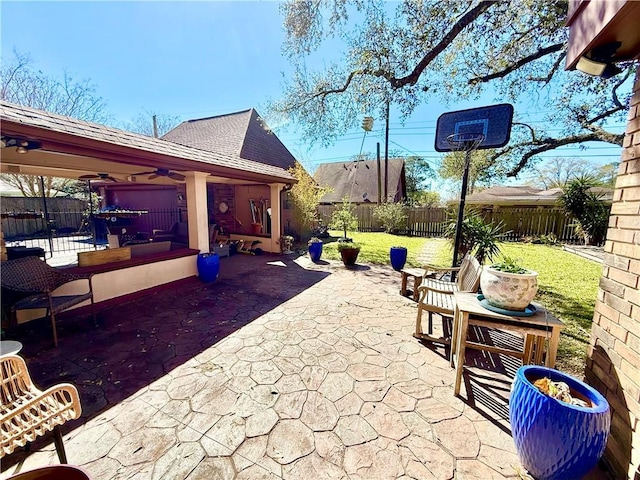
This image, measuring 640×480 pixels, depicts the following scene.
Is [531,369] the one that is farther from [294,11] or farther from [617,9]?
[294,11]

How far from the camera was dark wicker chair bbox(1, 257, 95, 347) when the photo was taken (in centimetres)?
308

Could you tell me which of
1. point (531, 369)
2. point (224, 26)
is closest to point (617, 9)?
point (531, 369)

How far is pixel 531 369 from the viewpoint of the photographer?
1889mm

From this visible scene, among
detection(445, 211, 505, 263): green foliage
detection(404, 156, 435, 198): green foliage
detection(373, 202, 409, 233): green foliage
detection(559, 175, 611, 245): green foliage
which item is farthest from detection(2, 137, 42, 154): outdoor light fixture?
detection(404, 156, 435, 198): green foliage

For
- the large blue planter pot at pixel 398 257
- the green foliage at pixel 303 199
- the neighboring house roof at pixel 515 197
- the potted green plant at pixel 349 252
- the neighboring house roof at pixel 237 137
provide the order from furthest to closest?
the neighboring house roof at pixel 515 197
the neighboring house roof at pixel 237 137
the green foliage at pixel 303 199
the potted green plant at pixel 349 252
the large blue planter pot at pixel 398 257

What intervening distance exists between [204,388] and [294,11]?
7.37m

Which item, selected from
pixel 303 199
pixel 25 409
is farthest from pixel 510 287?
pixel 303 199

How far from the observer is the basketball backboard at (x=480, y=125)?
14.4 ft

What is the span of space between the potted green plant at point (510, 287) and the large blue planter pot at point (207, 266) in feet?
16.5

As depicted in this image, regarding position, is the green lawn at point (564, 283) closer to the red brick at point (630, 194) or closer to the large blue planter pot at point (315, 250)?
the large blue planter pot at point (315, 250)

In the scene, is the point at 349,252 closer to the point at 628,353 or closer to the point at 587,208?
the point at 628,353

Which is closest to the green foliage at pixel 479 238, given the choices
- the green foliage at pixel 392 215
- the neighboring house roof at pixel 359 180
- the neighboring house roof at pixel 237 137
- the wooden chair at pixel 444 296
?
the wooden chair at pixel 444 296

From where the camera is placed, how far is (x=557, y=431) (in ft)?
4.91

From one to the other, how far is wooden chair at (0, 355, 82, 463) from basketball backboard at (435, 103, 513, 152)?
570 cm
